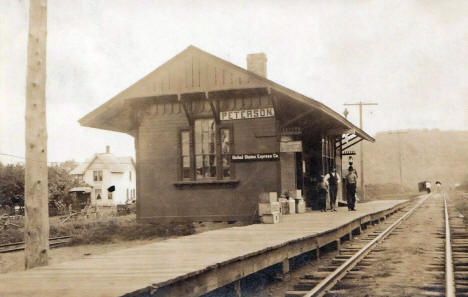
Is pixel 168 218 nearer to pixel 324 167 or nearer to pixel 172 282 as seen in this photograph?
pixel 324 167

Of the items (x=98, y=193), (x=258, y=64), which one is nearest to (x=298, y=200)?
(x=258, y=64)

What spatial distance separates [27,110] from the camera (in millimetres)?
7160

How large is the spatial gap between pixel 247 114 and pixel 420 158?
135 metres

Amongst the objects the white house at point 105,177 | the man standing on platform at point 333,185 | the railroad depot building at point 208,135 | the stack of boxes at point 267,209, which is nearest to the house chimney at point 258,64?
the railroad depot building at point 208,135

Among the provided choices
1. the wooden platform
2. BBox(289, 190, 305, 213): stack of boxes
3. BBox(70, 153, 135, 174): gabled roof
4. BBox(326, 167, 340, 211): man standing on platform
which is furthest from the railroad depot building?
BBox(70, 153, 135, 174): gabled roof

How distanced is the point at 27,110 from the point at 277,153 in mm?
9516

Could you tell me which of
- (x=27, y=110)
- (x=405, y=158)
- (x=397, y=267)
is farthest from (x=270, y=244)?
(x=405, y=158)

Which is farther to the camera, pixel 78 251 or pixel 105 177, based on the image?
pixel 105 177

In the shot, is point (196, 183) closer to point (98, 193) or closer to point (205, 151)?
point (205, 151)

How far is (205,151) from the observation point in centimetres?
1641

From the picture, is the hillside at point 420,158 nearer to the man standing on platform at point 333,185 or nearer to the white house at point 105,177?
the white house at point 105,177

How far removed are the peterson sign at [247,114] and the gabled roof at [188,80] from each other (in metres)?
0.84

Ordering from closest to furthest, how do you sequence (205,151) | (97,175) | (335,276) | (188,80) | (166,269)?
1. (166,269)
2. (335,276)
3. (188,80)
4. (205,151)
5. (97,175)

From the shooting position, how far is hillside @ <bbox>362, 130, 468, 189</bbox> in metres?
127
